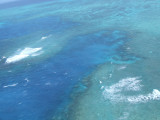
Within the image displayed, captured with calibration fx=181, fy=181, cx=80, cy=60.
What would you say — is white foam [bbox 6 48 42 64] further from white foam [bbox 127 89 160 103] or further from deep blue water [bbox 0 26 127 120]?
white foam [bbox 127 89 160 103]

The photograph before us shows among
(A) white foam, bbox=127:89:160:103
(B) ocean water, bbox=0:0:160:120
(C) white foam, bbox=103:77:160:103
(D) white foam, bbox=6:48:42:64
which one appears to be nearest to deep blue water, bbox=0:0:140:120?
(B) ocean water, bbox=0:0:160:120

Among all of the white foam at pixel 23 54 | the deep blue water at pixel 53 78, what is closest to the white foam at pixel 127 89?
the deep blue water at pixel 53 78

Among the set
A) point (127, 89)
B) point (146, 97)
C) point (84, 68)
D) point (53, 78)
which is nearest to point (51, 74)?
point (53, 78)

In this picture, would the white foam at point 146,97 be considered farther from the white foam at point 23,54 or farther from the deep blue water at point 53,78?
the white foam at point 23,54

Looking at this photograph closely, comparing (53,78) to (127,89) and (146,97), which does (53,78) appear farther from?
(146,97)

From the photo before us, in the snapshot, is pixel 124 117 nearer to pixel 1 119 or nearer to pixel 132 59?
pixel 132 59

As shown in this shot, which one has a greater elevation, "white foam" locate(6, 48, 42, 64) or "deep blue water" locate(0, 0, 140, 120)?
"white foam" locate(6, 48, 42, 64)

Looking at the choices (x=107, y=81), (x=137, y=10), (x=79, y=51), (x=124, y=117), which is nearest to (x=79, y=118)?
(x=124, y=117)
